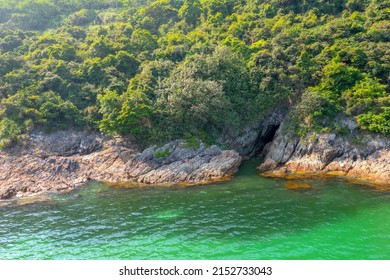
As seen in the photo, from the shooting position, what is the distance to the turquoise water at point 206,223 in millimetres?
22156

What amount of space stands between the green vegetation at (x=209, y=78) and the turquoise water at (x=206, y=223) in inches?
457

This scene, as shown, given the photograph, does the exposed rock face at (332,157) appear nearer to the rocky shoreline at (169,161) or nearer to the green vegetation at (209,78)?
the rocky shoreline at (169,161)

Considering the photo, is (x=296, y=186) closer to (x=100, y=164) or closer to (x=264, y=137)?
(x=264, y=137)

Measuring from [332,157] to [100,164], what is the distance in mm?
29671

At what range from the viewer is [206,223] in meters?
26.7

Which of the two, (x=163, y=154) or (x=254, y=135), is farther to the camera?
(x=254, y=135)

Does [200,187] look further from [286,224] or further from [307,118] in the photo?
[307,118]

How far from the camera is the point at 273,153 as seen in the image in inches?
1692

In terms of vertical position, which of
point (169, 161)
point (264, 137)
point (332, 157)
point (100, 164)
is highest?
point (264, 137)

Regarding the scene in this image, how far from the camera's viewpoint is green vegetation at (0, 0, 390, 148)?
142ft

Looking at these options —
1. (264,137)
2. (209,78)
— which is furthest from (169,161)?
(264,137)

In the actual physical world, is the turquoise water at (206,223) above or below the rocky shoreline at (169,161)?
below

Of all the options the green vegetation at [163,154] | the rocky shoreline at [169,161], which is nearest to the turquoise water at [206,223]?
the rocky shoreline at [169,161]

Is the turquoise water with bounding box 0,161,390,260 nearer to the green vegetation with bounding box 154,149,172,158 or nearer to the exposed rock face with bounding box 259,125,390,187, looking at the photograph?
the exposed rock face with bounding box 259,125,390,187
